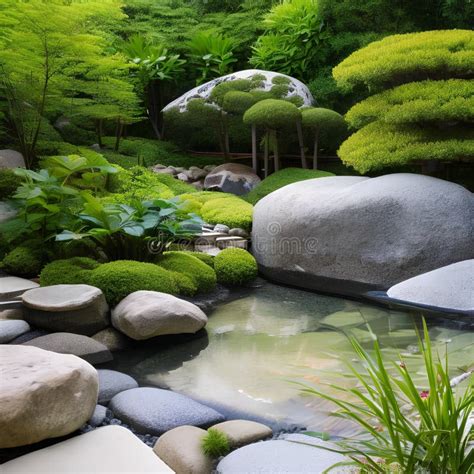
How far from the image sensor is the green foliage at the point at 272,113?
930cm

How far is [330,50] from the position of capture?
11.1m

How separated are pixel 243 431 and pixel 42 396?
1039 millimetres

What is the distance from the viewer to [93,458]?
→ 2656 mm

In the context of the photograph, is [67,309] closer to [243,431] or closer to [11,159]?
[243,431]

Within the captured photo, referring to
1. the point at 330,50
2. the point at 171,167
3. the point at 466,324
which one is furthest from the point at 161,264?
the point at 330,50

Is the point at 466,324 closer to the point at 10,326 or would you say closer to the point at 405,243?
the point at 405,243

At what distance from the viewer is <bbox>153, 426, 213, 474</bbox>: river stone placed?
9.17ft

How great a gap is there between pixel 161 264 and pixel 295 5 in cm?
716

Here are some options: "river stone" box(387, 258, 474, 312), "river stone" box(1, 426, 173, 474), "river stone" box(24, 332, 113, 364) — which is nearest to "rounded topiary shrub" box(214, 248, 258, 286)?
"river stone" box(387, 258, 474, 312)

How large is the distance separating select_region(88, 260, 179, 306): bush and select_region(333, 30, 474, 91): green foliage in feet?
12.3

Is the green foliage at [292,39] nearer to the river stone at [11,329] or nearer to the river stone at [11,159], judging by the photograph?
the river stone at [11,159]

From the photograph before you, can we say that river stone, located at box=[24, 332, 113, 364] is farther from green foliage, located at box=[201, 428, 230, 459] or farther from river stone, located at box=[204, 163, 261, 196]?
river stone, located at box=[204, 163, 261, 196]

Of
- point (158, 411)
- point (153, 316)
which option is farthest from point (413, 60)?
point (158, 411)

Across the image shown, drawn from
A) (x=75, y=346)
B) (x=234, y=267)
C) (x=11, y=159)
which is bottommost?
(x=234, y=267)
